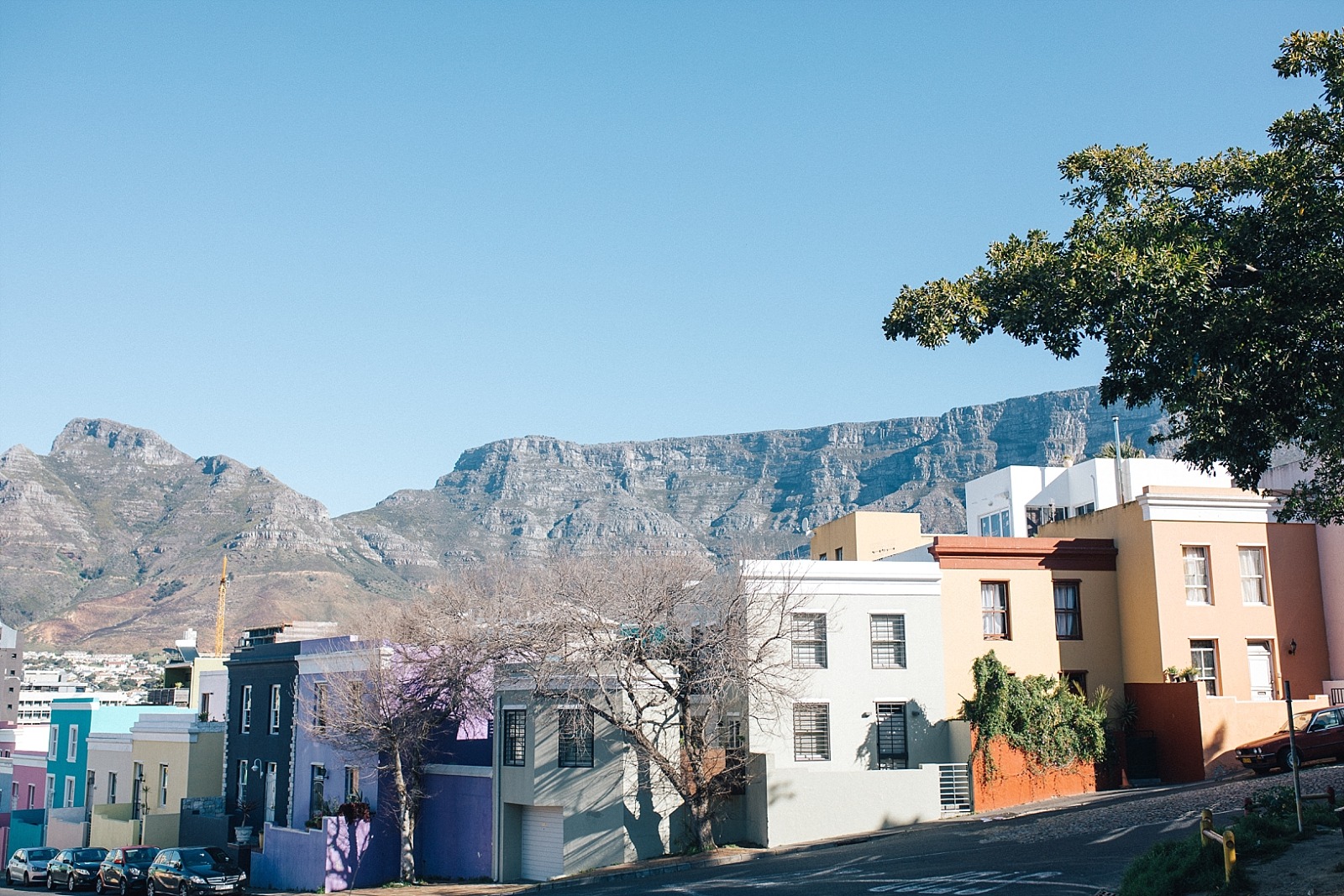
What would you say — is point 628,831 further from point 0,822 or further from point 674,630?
point 0,822

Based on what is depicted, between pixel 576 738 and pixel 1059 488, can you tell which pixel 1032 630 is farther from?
pixel 1059 488

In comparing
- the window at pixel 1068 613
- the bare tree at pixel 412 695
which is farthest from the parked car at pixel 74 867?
the window at pixel 1068 613

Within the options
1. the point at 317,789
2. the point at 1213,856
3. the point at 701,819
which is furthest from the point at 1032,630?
the point at 317,789

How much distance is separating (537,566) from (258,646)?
1238 centimetres

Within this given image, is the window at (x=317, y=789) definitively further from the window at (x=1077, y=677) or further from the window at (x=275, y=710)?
the window at (x=1077, y=677)

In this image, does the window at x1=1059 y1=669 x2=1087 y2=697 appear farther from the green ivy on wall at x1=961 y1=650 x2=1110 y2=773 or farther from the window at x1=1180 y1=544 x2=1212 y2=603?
the window at x1=1180 y1=544 x2=1212 y2=603

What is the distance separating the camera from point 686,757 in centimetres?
3067

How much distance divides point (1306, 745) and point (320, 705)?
27.9m

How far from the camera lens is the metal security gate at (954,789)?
106 ft

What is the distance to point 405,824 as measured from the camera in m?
35.9

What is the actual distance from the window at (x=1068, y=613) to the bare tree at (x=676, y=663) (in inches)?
346

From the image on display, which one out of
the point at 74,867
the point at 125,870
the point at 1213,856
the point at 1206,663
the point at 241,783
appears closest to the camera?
the point at 1213,856

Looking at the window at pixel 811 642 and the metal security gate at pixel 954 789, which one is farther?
the window at pixel 811 642

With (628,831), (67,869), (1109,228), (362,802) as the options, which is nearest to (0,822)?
(67,869)
